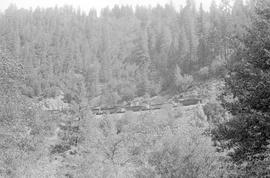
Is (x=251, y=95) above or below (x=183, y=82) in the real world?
above

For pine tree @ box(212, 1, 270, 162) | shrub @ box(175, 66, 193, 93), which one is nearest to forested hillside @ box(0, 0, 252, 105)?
shrub @ box(175, 66, 193, 93)

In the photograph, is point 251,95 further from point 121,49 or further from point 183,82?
point 121,49

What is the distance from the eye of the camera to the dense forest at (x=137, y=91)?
13.4m

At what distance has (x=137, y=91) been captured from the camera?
99.1 metres

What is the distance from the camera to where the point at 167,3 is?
16888 centimetres

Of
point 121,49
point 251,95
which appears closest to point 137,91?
point 121,49

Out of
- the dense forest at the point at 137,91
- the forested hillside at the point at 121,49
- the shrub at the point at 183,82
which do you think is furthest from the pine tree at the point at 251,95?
the shrub at the point at 183,82

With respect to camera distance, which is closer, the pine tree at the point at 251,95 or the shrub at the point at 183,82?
the pine tree at the point at 251,95

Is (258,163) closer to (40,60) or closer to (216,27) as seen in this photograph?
(216,27)

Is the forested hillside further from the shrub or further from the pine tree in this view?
the pine tree

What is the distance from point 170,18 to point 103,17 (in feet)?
141

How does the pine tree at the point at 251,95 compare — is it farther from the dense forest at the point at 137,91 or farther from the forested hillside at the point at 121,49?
the forested hillside at the point at 121,49

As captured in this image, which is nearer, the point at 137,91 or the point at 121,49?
the point at 137,91

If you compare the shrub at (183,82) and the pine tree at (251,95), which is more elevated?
the pine tree at (251,95)
